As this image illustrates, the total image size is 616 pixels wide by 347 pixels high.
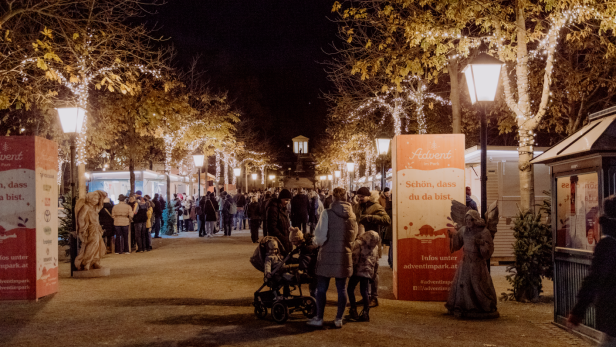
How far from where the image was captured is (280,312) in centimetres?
809

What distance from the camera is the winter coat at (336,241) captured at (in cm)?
751

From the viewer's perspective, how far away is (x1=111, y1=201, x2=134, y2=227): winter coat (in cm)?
1695

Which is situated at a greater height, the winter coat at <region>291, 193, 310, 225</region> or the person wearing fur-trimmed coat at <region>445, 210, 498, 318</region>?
the winter coat at <region>291, 193, 310, 225</region>

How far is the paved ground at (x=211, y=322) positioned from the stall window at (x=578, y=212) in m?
1.19

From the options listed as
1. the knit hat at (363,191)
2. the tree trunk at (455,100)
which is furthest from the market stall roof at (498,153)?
the knit hat at (363,191)

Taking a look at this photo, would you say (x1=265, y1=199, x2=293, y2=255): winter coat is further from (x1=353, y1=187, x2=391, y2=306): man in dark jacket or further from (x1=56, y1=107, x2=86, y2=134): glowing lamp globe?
(x1=56, y1=107, x2=86, y2=134): glowing lamp globe

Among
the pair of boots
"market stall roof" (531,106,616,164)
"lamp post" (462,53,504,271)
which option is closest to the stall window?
"market stall roof" (531,106,616,164)

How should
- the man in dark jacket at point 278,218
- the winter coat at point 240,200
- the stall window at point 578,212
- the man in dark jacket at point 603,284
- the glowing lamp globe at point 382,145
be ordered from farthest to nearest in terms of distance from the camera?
1. the winter coat at point 240,200
2. the glowing lamp globe at point 382,145
3. the man in dark jacket at point 278,218
4. the stall window at point 578,212
5. the man in dark jacket at point 603,284

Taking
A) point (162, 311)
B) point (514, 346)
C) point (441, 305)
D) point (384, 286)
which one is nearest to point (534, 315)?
point (441, 305)

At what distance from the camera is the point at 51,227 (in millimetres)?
10508

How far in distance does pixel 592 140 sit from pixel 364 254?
10.5 feet

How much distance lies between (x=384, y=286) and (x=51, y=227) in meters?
6.23

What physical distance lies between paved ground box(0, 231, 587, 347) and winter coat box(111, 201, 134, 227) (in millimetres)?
4914

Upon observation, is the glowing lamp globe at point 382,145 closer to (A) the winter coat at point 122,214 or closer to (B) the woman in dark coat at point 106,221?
(A) the winter coat at point 122,214
